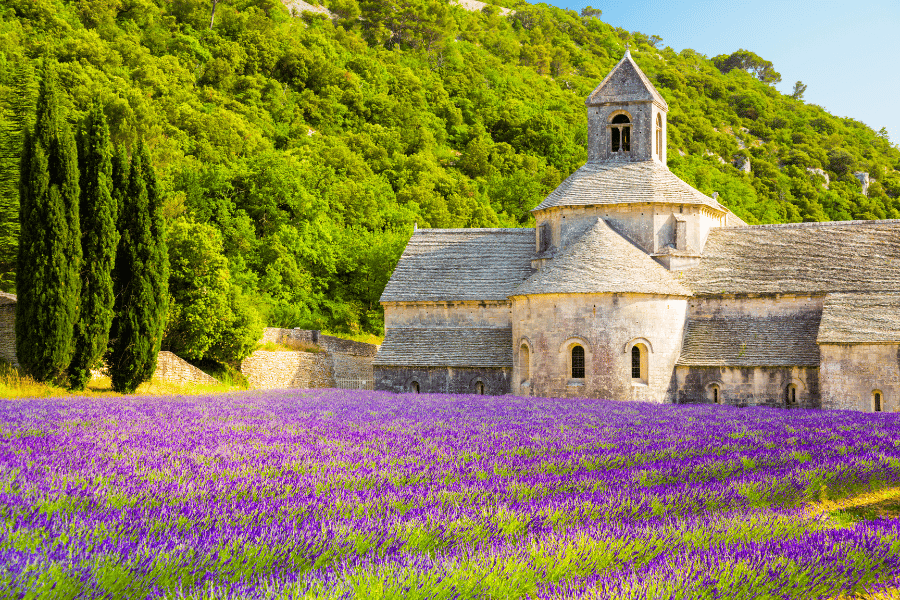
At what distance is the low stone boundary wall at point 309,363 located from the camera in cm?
3272

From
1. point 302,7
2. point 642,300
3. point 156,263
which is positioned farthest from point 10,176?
point 302,7

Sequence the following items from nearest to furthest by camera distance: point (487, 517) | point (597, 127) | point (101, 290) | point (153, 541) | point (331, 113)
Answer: point (153, 541)
point (487, 517)
point (101, 290)
point (597, 127)
point (331, 113)

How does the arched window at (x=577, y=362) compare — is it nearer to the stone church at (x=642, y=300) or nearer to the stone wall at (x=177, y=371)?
the stone church at (x=642, y=300)

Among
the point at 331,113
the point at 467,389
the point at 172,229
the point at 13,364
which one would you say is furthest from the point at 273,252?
the point at 331,113

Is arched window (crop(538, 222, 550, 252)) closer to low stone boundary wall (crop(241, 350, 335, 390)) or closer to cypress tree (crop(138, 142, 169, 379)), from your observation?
low stone boundary wall (crop(241, 350, 335, 390))

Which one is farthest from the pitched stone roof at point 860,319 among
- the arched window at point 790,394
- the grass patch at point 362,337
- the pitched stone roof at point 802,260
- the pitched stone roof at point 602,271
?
the grass patch at point 362,337

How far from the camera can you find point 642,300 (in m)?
28.7

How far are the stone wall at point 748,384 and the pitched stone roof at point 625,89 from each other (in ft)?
43.1

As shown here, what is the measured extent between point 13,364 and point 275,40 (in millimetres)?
59742

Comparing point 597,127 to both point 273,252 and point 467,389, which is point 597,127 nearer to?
point 467,389

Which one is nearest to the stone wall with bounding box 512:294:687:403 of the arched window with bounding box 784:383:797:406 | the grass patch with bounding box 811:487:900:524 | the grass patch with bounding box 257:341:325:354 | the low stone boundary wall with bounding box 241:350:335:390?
the arched window with bounding box 784:383:797:406

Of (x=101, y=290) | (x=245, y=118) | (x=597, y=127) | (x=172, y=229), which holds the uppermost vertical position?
(x=245, y=118)

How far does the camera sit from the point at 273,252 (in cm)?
4566

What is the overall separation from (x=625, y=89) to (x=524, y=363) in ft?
45.6
